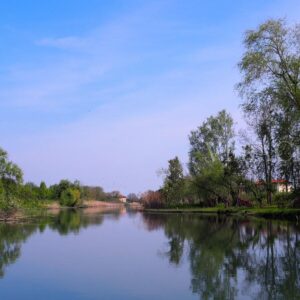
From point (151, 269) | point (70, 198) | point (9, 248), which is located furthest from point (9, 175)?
point (70, 198)

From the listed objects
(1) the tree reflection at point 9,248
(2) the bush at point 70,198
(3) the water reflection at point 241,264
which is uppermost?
(2) the bush at point 70,198

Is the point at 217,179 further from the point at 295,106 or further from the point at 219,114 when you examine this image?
the point at 295,106

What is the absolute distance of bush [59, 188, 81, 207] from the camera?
93750 mm

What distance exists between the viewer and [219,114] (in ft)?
192

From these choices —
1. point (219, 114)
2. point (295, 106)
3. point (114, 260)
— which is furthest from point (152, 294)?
point (219, 114)

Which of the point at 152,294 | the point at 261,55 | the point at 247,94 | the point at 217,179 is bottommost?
the point at 152,294

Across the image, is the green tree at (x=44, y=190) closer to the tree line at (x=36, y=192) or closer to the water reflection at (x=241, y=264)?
the tree line at (x=36, y=192)

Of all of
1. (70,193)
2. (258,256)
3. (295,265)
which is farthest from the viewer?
(70,193)

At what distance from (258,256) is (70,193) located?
81933mm

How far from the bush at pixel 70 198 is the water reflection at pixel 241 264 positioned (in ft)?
243

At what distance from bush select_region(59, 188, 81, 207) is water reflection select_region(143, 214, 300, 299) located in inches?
2918

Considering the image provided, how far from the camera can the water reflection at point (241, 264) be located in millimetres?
9695

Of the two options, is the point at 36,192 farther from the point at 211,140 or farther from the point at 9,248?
the point at 9,248

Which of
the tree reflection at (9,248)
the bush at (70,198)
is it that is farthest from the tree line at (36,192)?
the tree reflection at (9,248)
